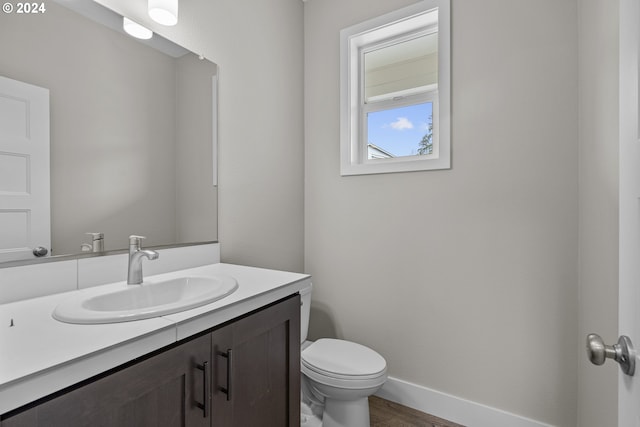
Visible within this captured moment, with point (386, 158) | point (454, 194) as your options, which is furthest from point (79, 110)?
point (454, 194)

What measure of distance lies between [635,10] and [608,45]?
66 centimetres

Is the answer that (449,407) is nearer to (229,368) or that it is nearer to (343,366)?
(343,366)

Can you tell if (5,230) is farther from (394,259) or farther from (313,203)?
(394,259)

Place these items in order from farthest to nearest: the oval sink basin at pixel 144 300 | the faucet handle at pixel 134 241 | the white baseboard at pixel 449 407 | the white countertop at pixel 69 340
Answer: the white baseboard at pixel 449 407 < the faucet handle at pixel 134 241 < the oval sink basin at pixel 144 300 < the white countertop at pixel 69 340

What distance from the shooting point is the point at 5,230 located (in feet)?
3.07

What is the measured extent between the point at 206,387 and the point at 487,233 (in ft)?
4.82

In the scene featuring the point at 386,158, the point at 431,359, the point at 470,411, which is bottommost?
the point at 470,411

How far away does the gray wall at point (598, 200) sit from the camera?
98 centimetres

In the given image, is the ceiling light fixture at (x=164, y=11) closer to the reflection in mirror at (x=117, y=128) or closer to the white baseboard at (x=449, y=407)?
the reflection in mirror at (x=117, y=128)

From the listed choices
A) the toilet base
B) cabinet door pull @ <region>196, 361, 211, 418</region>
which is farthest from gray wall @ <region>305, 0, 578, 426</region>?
cabinet door pull @ <region>196, 361, 211, 418</region>

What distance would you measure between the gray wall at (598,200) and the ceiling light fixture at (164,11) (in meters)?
1.56

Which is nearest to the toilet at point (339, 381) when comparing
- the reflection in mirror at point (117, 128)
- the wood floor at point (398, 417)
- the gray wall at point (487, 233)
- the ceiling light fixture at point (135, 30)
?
the wood floor at point (398, 417)

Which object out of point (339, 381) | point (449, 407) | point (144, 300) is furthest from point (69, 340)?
point (449, 407)

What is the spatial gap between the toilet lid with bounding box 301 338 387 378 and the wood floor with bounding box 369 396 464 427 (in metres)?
0.41
